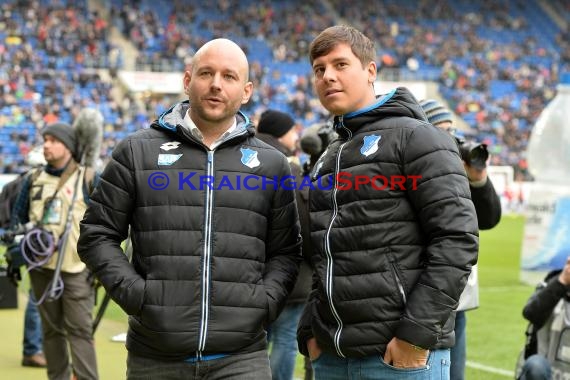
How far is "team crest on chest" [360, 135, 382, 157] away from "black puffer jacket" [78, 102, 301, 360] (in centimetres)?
45

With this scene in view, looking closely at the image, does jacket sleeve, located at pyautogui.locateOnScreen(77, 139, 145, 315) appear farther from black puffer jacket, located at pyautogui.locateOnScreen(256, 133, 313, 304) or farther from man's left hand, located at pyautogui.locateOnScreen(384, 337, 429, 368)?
black puffer jacket, located at pyautogui.locateOnScreen(256, 133, 313, 304)

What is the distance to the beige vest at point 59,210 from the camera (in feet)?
20.5

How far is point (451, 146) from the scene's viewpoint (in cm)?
304

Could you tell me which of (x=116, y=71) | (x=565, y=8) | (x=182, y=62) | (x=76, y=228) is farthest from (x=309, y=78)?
(x=76, y=228)

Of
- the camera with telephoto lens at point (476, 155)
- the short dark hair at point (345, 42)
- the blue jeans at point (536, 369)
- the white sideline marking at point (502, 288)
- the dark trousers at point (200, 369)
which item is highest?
the short dark hair at point (345, 42)

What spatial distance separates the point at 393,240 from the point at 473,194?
1661mm

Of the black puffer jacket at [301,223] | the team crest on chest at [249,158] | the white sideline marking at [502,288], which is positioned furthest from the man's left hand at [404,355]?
the white sideline marking at [502,288]

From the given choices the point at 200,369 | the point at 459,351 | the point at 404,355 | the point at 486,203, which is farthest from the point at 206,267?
the point at 459,351

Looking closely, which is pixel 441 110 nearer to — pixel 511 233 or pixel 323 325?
pixel 323 325

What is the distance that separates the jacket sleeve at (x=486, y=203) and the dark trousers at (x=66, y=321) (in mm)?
2898

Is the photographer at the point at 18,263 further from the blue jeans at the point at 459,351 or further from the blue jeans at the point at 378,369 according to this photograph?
the blue jeans at the point at 378,369

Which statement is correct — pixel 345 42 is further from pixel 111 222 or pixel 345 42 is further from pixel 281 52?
pixel 281 52

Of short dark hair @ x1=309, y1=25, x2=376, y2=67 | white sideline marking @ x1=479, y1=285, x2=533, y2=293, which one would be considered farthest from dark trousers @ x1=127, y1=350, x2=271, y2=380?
white sideline marking @ x1=479, y1=285, x2=533, y2=293

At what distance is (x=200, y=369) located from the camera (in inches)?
126
